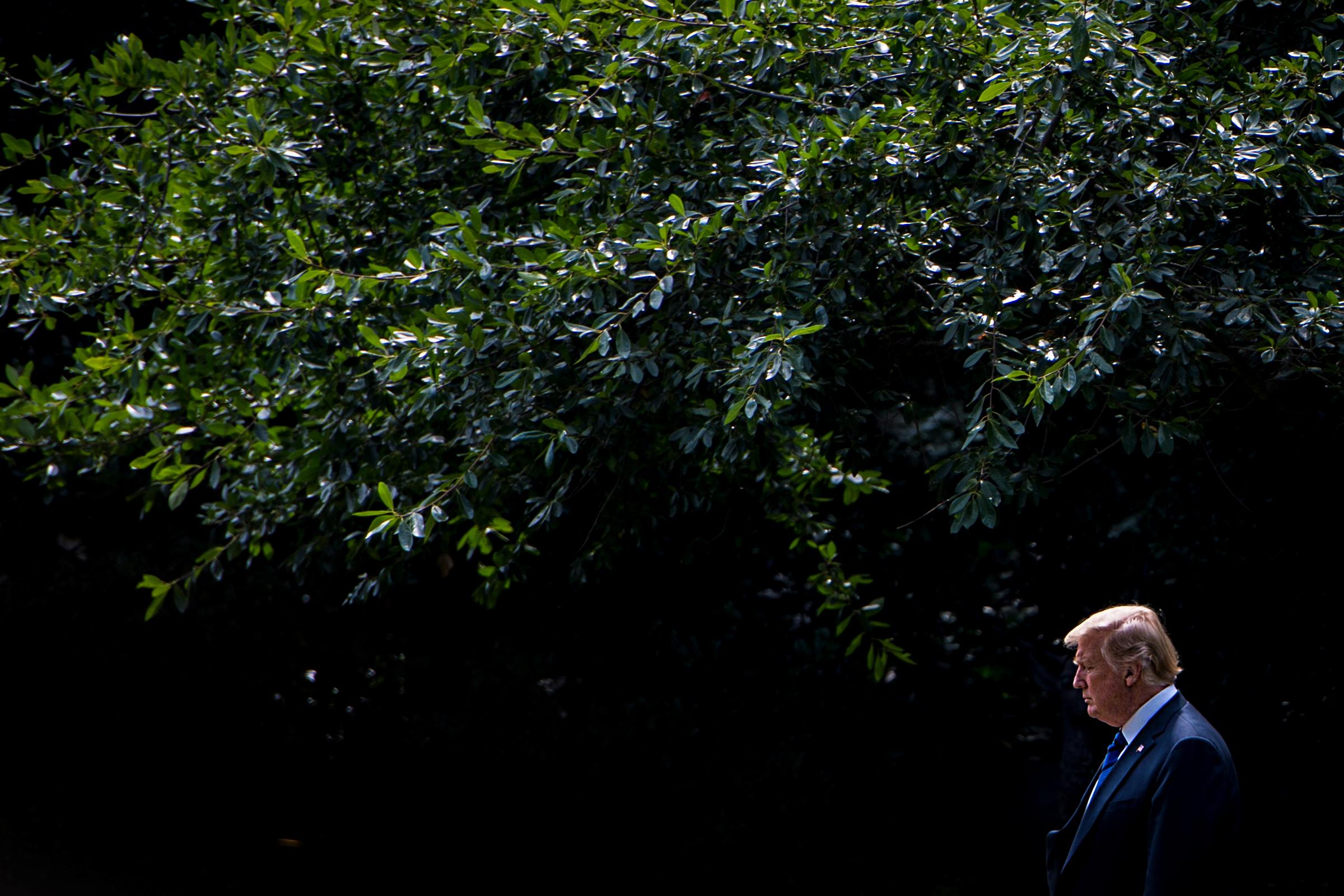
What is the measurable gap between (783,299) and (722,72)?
864mm

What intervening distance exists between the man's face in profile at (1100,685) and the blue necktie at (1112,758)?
0.03 metres

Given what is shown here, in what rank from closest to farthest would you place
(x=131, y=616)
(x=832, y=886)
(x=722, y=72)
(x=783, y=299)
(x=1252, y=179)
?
(x=1252, y=179) → (x=783, y=299) → (x=722, y=72) → (x=832, y=886) → (x=131, y=616)

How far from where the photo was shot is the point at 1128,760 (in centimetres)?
229

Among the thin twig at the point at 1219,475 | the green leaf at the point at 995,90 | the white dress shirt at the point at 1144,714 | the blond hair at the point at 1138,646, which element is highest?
the green leaf at the point at 995,90

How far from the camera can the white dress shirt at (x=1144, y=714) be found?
2293mm

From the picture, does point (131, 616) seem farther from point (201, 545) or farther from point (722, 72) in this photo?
point (722, 72)

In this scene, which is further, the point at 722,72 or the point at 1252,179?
the point at 722,72

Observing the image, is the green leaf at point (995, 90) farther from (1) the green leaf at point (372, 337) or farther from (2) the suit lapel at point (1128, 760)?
(1) the green leaf at point (372, 337)

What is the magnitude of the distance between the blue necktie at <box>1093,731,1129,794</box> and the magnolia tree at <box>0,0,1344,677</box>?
798 mm

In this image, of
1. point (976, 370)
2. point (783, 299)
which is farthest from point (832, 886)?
point (783, 299)

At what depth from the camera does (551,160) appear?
3805 millimetres

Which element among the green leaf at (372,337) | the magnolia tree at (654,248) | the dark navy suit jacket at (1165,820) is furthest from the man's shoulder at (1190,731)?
the green leaf at (372,337)

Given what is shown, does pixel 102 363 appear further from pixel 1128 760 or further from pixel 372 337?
pixel 1128 760

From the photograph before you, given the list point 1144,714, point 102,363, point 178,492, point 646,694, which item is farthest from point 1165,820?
point 646,694
